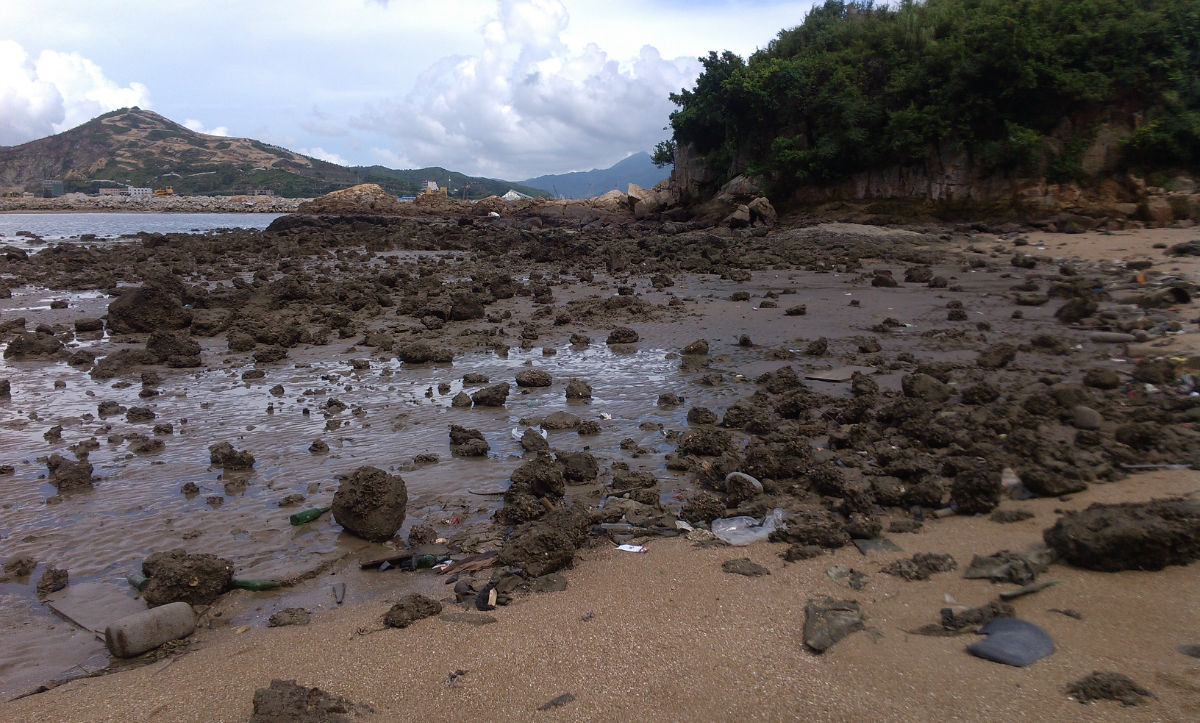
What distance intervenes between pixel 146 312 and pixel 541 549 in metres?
11.1

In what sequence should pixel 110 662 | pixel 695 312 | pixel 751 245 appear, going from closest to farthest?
pixel 110 662 → pixel 695 312 → pixel 751 245

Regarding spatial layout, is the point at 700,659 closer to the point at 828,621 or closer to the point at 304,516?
the point at 828,621

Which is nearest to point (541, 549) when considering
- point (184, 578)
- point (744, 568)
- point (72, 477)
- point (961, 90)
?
point (744, 568)

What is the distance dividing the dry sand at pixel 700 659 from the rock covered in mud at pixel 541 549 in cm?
28

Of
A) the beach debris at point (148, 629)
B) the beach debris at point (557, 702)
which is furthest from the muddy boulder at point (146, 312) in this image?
the beach debris at point (557, 702)

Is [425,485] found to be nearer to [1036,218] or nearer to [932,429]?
[932,429]

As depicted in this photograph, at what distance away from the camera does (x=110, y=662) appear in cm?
376

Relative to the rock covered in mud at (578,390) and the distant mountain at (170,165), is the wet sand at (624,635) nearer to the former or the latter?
the rock covered in mud at (578,390)

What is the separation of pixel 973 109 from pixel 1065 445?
26213mm

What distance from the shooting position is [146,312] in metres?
12.4

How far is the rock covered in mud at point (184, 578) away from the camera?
4.27 metres

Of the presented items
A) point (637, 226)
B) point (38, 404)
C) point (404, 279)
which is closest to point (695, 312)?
point (404, 279)

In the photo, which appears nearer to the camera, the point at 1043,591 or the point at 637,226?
the point at 1043,591

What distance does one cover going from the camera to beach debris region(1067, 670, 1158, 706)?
2.68m
